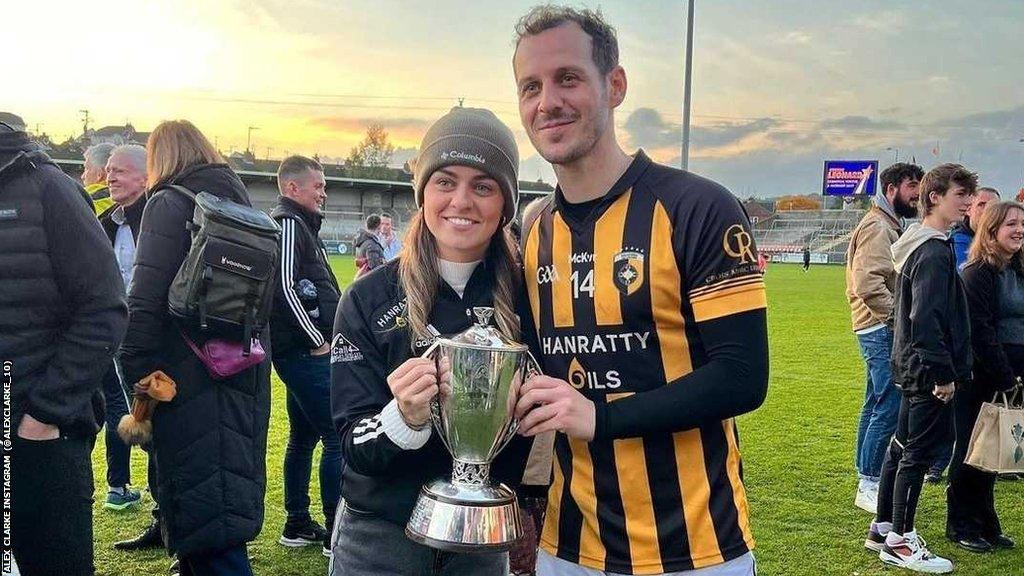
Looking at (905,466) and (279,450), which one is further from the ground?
(905,466)

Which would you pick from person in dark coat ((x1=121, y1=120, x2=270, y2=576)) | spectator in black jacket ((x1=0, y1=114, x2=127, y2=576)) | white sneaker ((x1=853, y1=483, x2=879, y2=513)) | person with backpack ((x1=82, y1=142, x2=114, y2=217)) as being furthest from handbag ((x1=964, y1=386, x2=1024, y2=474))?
person with backpack ((x1=82, y1=142, x2=114, y2=217))

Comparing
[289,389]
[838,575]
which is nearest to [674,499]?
[838,575]

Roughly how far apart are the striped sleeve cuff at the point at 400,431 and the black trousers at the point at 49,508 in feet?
4.76

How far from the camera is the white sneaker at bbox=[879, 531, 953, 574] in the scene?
13.4 feet

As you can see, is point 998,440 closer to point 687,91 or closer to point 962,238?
point 962,238

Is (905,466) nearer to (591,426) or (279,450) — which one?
(591,426)

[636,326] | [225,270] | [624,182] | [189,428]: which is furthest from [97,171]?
[636,326]

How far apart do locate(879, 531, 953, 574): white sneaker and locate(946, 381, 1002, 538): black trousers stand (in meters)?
0.51

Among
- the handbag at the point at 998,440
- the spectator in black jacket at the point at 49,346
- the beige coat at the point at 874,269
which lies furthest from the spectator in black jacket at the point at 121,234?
the handbag at the point at 998,440

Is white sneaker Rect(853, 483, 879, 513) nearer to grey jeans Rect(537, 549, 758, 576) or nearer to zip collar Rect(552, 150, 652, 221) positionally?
grey jeans Rect(537, 549, 758, 576)

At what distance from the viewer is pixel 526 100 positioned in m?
1.73

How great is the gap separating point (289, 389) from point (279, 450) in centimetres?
213

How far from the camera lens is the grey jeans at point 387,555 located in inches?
71.1

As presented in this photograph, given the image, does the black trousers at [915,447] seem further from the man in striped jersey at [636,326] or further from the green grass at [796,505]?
the man in striped jersey at [636,326]
